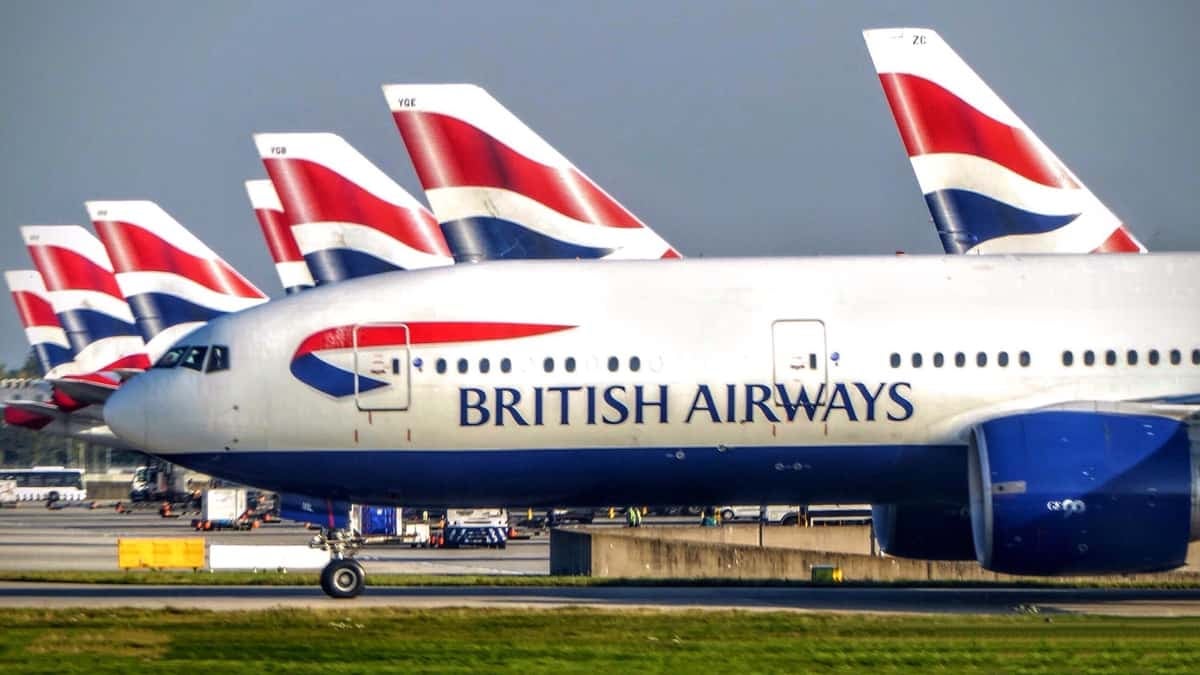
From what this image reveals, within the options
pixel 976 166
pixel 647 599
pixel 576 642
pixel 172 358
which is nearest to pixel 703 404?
pixel 647 599

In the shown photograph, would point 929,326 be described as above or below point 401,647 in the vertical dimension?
above

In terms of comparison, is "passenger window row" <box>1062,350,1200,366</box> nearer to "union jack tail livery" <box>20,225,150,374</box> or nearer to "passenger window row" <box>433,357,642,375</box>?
"passenger window row" <box>433,357,642,375</box>

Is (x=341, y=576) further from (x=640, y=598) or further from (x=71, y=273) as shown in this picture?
(x=71, y=273)

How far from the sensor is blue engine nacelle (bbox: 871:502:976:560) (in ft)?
99.9

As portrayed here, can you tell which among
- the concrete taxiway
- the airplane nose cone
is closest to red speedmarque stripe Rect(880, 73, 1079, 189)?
the concrete taxiway

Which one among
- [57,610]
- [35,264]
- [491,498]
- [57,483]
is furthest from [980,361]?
[57,483]

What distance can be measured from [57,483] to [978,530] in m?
108

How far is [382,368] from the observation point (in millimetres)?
28094

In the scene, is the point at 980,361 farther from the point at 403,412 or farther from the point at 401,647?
the point at 401,647

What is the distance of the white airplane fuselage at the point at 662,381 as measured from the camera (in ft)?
91.1

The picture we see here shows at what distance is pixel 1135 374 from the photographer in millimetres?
28016

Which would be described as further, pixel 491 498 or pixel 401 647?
pixel 491 498

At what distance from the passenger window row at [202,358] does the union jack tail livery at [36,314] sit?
207ft

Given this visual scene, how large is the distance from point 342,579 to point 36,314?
6679 cm
